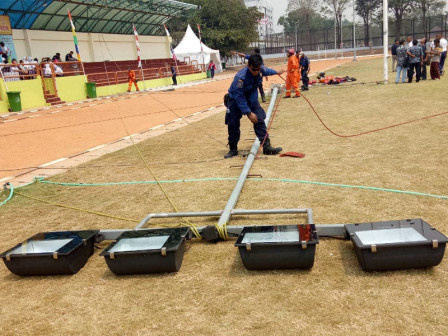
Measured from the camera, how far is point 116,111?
15539 mm

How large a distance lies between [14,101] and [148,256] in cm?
1685

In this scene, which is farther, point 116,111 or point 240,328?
point 116,111

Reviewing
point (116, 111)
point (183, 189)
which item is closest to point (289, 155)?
point (183, 189)

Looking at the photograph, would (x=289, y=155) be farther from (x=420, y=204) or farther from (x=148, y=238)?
(x=148, y=238)

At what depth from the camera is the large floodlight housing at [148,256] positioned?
118 inches

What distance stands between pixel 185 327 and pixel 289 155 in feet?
14.1

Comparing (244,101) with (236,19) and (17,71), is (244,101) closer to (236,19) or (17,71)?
(17,71)

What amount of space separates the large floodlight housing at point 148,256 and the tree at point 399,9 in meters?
62.6

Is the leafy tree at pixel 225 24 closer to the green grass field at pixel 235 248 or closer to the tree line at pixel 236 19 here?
the tree line at pixel 236 19

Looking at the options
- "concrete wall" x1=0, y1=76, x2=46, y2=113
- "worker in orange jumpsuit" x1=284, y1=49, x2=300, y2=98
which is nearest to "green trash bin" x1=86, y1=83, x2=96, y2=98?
"concrete wall" x1=0, y1=76, x2=46, y2=113

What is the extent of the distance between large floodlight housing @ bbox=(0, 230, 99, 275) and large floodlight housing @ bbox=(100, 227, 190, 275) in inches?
11.6

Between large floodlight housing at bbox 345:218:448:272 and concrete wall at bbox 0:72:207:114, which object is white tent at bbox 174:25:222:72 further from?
large floodlight housing at bbox 345:218:448:272

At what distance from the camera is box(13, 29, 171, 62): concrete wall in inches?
1033

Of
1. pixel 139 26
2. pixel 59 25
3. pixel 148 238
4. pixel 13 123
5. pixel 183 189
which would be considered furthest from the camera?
pixel 139 26
